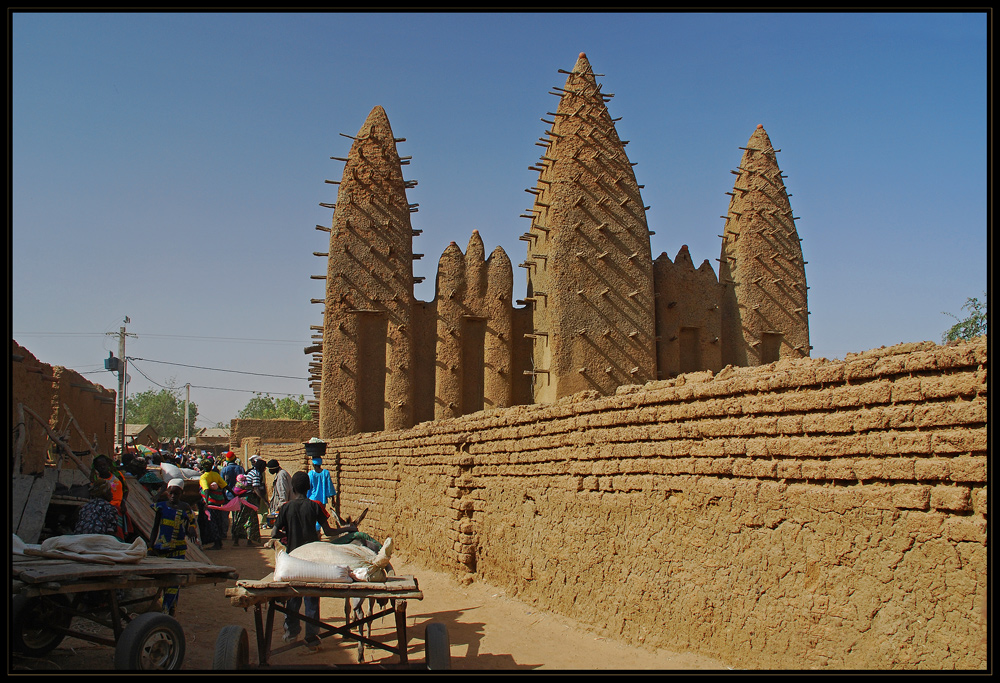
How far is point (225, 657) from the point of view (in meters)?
5.04

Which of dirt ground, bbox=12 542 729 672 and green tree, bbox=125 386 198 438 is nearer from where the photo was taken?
dirt ground, bbox=12 542 729 672

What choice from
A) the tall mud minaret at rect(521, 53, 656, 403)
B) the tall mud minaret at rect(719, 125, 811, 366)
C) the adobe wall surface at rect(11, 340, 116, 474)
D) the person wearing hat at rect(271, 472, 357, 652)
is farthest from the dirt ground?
the tall mud minaret at rect(719, 125, 811, 366)

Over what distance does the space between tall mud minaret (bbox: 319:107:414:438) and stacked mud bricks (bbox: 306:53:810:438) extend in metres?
0.03

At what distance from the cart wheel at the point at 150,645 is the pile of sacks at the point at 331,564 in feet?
2.86

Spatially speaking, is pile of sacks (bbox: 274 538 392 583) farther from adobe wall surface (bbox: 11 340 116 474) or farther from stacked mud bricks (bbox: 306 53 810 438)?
stacked mud bricks (bbox: 306 53 810 438)

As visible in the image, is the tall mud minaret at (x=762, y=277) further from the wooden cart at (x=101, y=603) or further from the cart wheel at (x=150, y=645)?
the cart wheel at (x=150, y=645)

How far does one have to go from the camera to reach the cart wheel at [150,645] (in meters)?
4.95

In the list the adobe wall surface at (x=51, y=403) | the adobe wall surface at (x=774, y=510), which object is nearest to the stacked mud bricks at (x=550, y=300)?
the adobe wall surface at (x=51, y=403)

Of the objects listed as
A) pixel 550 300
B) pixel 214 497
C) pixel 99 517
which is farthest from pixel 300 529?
pixel 550 300

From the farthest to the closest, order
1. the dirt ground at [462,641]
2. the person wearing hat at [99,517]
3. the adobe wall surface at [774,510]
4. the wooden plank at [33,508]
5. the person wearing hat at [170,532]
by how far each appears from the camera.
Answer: the wooden plank at [33,508] < the person wearing hat at [170,532] < the person wearing hat at [99,517] < the dirt ground at [462,641] < the adobe wall surface at [774,510]

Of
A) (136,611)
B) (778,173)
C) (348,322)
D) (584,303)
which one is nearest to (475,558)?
(136,611)

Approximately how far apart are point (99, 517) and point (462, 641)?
11.2ft

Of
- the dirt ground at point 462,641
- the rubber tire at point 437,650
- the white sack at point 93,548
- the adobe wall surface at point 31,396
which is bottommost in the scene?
the dirt ground at point 462,641

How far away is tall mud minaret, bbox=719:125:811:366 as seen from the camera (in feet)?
61.7
